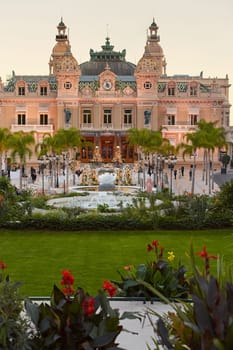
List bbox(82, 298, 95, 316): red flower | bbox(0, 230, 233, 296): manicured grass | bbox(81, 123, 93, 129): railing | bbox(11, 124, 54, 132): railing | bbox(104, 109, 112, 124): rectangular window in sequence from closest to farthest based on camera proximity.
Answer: bbox(82, 298, 95, 316): red flower, bbox(0, 230, 233, 296): manicured grass, bbox(11, 124, 54, 132): railing, bbox(81, 123, 93, 129): railing, bbox(104, 109, 112, 124): rectangular window

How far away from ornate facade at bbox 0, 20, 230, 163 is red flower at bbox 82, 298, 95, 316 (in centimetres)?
6588

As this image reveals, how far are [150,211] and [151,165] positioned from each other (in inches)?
1384

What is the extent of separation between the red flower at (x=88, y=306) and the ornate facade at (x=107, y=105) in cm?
6588

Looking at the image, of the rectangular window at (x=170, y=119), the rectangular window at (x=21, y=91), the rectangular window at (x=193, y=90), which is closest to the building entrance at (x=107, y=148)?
the rectangular window at (x=170, y=119)

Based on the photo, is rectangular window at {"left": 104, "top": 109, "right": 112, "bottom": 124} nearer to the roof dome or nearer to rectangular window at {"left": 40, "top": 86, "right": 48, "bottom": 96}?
rectangular window at {"left": 40, "top": 86, "right": 48, "bottom": 96}

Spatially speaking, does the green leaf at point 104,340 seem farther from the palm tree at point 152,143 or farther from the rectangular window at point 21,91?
the rectangular window at point 21,91

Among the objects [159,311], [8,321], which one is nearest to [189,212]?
[159,311]

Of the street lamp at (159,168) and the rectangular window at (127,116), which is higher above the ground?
the rectangular window at (127,116)

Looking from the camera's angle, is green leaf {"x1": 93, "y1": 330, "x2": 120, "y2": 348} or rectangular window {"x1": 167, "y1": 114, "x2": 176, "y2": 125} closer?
green leaf {"x1": 93, "y1": 330, "x2": 120, "y2": 348}

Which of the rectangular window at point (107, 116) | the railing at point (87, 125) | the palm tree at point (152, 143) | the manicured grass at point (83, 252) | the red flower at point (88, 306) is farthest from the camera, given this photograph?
the rectangular window at point (107, 116)

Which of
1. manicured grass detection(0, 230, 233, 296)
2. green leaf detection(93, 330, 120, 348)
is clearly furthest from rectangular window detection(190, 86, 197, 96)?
green leaf detection(93, 330, 120, 348)

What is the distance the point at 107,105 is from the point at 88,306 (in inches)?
2673

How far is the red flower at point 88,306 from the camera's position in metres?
5.85

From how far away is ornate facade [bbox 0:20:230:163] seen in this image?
2864 inches
